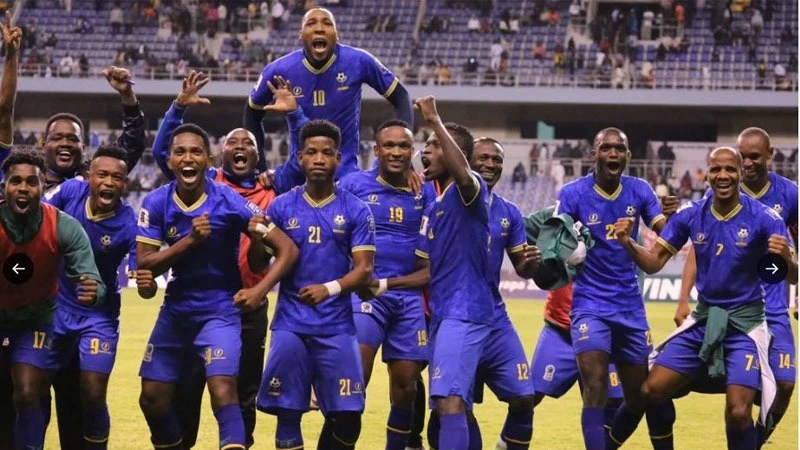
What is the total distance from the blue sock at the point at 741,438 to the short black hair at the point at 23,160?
178 inches

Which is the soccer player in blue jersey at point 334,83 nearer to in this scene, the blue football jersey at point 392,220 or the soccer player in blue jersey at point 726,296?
the blue football jersey at point 392,220

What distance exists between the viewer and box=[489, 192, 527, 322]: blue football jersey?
8.35 meters

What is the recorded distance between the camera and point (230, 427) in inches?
302

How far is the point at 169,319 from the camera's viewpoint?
8.05 m

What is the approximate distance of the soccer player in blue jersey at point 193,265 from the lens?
310 inches

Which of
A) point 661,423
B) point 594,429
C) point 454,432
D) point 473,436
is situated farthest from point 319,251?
point 661,423

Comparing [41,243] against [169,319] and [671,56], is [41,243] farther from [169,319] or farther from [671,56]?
[671,56]

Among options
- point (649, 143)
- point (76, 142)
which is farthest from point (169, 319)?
point (649, 143)

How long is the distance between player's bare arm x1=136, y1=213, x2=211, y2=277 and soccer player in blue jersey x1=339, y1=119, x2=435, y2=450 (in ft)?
4.61

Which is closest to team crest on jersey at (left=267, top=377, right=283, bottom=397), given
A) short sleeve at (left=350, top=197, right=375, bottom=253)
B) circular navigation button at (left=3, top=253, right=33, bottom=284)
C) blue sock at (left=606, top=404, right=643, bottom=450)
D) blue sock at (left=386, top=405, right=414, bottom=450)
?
short sleeve at (left=350, top=197, right=375, bottom=253)

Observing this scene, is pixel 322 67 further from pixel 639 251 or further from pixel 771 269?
pixel 771 269

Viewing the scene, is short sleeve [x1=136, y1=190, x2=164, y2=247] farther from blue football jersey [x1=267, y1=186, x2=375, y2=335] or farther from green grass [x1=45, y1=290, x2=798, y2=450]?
green grass [x1=45, y1=290, x2=798, y2=450]

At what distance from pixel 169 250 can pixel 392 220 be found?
5.73 feet

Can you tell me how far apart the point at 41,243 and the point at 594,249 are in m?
3.77
